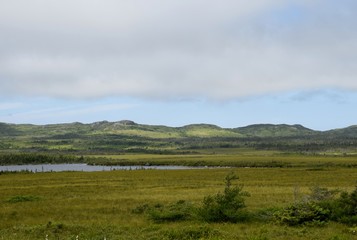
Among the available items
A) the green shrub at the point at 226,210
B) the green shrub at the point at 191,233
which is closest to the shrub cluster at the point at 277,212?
the green shrub at the point at 226,210

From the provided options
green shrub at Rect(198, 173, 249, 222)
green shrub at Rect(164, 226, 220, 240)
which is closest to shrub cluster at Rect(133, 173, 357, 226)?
green shrub at Rect(198, 173, 249, 222)

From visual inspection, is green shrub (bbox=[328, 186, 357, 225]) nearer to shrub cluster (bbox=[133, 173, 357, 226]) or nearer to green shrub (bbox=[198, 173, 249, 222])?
shrub cluster (bbox=[133, 173, 357, 226])

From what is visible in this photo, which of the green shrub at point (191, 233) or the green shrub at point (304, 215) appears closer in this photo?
the green shrub at point (191, 233)

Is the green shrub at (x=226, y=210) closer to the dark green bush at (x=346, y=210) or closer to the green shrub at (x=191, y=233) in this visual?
the green shrub at (x=191, y=233)

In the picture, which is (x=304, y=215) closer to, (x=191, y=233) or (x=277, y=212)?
(x=277, y=212)

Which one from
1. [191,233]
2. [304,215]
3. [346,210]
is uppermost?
[346,210]

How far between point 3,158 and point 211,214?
178721 mm

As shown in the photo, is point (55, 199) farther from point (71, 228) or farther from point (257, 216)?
point (257, 216)

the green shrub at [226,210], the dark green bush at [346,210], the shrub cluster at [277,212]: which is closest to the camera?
the dark green bush at [346,210]

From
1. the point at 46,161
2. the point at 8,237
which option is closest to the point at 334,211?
the point at 8,237

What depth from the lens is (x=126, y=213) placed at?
2877cm

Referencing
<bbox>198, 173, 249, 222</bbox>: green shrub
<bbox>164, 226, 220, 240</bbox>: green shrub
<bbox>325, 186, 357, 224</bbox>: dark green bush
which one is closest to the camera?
<bbox>164, 226, 220, 240</bbox>: green shrub

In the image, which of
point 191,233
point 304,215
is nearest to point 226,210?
point 304,215

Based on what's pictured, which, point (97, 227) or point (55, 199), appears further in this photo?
point (55, 199)
